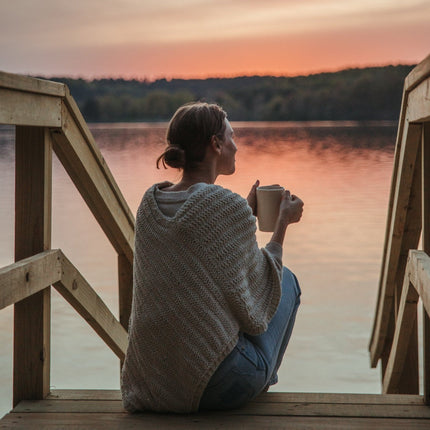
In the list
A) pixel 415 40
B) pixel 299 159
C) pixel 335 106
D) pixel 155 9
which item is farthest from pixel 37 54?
pixel 415 40

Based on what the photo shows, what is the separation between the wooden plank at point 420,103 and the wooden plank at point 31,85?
41.0 inches

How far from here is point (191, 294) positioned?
1769 mm

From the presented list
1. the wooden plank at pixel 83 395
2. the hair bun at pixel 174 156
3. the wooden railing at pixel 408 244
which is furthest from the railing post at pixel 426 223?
the wooden plank at pixel 83 395

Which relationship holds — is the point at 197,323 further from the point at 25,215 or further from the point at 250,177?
the point at 250,177

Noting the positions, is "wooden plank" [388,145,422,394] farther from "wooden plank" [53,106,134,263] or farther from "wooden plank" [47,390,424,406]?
"wooden plank" [53,106,134,263]

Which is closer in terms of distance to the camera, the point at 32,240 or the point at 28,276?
the point at 28,276

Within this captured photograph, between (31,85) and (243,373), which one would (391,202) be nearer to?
Result: (243,373)

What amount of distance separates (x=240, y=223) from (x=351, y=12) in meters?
23.3

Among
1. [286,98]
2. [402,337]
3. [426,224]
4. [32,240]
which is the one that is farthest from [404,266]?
[286,98]

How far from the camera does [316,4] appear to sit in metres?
23.3

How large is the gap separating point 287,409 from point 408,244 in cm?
122

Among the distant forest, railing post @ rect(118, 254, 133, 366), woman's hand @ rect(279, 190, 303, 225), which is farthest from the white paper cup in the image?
the distant forest

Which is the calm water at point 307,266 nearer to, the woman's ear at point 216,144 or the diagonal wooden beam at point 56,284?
the woman's ear at point 216,144

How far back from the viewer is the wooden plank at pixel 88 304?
2.20 meters
